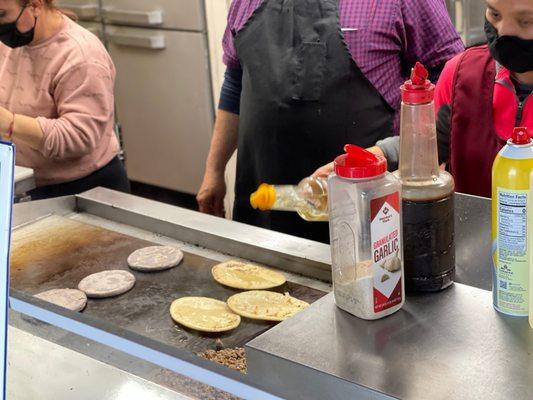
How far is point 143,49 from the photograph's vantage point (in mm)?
4078

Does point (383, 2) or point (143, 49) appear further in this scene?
point (143, 49)

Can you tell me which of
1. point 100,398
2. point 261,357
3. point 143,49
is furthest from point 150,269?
point 143,49

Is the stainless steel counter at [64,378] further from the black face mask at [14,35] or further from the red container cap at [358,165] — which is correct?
the black face mask at [14,35]

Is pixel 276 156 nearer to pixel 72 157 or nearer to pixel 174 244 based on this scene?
pixel 174 244

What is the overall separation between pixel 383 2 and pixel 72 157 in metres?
1.05

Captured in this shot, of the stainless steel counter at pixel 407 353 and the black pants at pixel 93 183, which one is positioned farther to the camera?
the black pants at pixel 93 183

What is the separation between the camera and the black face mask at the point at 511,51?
1556 mm

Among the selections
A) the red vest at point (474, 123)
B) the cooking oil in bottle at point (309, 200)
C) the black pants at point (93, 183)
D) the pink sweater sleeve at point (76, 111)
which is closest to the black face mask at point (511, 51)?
the red vest at point (474, 123)

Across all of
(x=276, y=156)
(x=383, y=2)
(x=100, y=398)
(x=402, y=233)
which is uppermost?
(x=383, y=2)

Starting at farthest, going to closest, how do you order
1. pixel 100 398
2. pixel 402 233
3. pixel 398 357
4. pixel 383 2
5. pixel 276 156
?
pixel 276 156, pixel 383 2, pixel 100 398, pixel 402 233, pixel 398 357

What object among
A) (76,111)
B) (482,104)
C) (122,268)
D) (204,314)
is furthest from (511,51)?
(76,111)

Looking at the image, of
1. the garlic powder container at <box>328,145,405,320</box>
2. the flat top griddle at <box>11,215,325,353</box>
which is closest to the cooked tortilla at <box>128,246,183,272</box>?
the flat top griddle at <box>11,215,325,353</box>

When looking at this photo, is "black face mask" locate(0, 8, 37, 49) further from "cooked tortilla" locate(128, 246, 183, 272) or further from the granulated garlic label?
the granulated garlic label

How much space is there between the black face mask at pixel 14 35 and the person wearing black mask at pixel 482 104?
1.19 meters
